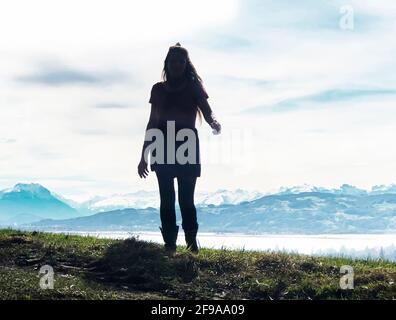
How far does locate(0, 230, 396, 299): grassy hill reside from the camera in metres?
11.3

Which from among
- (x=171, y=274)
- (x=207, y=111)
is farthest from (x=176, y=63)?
(x=171, y=274)

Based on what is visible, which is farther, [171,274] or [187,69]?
[187,69]

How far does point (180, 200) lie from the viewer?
14.8m

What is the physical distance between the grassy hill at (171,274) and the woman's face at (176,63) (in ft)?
13.0

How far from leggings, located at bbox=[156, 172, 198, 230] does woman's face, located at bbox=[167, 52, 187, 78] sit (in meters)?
2.38

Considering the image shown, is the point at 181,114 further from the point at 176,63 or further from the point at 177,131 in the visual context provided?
the point at 176,63

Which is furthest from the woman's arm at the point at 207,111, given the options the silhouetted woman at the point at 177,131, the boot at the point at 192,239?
the boot at the point at 192,239

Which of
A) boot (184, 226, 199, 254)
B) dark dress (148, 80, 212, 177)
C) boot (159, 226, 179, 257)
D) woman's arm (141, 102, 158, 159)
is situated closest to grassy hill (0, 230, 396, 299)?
boot (184, 226, 199, 254)

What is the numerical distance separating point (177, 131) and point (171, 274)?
12.0 ft

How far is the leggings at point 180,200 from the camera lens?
48.2 ft

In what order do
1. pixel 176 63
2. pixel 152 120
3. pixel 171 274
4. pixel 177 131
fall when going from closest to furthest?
1. pixel 171 274
2. pixel 176 63
3. pixel 177 131
4. pixel 152 120
